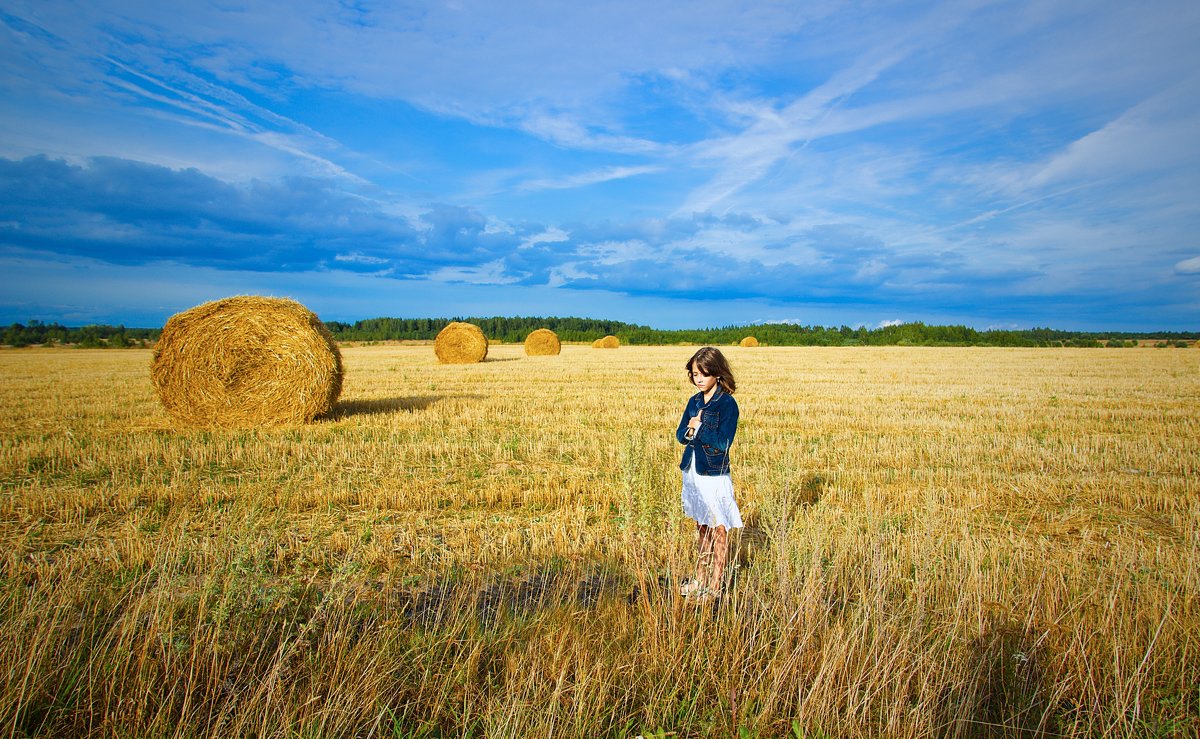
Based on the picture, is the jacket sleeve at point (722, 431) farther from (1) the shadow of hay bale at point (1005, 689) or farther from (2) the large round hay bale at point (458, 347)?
(2) the large round hay bale at point (458, 347)

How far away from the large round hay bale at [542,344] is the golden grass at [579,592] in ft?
106

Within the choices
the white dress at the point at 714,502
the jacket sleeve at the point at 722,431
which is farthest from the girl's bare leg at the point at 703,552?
the jacket sleeve at the point at 722,431

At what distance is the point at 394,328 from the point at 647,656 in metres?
106

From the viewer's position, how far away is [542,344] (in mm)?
42344

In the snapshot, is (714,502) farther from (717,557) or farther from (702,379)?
(702,379)

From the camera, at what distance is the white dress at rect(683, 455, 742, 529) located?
439cm

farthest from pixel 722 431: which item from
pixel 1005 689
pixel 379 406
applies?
pixel 379 406

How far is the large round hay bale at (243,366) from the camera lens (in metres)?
11.9

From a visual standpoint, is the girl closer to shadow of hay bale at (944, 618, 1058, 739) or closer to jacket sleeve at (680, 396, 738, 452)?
jacket sleeve at (680, 396, 738, 452)

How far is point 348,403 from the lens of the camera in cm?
1504

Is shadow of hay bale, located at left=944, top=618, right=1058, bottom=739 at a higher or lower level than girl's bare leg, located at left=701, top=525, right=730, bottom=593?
lower

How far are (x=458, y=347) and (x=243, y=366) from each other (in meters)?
19.5

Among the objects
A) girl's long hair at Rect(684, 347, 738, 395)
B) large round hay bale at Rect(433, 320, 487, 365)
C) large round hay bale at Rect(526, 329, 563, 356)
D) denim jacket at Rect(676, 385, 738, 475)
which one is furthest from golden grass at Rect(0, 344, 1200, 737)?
large round hay bale at Rect(526, 329, 563, 356)

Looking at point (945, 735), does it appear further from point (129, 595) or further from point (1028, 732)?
point (129, 595)
